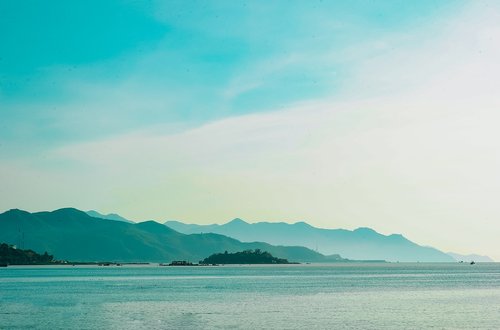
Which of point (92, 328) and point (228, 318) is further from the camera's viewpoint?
point (228, 318)

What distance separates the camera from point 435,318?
85.6 meters

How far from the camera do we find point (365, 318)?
85562 millimetres

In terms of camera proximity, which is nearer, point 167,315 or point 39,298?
Answer: point 167,315

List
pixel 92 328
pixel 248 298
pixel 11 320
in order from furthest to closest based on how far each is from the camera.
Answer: pixel 248 298 → pixel 11 320 → pixel 92 328

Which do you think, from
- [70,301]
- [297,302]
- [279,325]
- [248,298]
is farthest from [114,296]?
[279,325]

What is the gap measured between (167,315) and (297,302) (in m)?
29.2

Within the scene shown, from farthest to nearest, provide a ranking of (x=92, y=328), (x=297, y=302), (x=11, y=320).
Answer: (x=297, y=302) < (x=11, y=320) < (x=92, y=328)

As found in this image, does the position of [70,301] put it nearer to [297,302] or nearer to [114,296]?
[114,296]

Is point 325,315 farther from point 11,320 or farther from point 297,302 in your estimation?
point 11,320

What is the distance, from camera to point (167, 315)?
89250 millimetres

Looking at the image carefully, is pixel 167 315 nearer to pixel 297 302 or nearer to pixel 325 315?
pixel 325 315

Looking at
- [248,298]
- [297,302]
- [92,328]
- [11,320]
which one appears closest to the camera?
[92,328]

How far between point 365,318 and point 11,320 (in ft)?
149

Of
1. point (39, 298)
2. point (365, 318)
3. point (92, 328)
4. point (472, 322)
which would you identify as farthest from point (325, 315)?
Result: point (39, 298)
